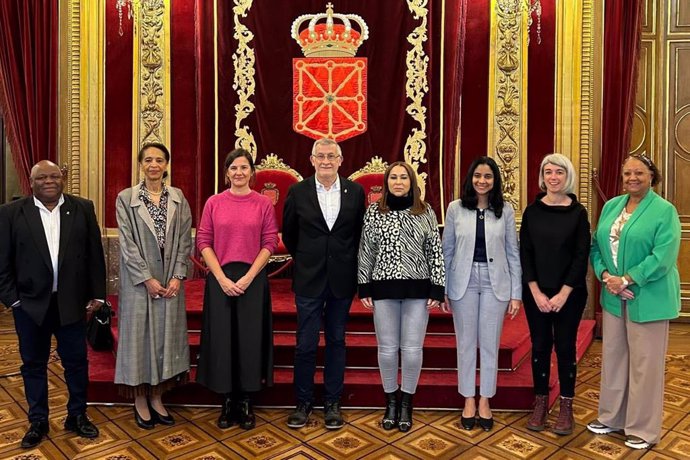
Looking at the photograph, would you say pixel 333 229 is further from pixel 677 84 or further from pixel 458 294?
pixel 677 84

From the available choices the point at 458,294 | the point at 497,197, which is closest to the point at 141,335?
the point at 458,294

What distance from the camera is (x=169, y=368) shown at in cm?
316

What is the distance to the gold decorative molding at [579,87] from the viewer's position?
5098mm

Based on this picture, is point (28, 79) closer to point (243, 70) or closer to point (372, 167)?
point (243, 70)

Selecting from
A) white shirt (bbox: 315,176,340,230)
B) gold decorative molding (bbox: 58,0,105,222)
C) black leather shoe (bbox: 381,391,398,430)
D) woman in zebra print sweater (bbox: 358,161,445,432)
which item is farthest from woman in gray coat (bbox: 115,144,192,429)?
gold decorative molding (bbox: 58,0,105,222)

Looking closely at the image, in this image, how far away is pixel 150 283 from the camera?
3057 millimetres

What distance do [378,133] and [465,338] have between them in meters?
2.67

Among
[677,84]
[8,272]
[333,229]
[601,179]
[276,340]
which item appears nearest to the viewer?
[8,272]

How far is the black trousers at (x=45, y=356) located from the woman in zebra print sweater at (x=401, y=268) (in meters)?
1.49

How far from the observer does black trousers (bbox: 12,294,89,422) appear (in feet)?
9.60

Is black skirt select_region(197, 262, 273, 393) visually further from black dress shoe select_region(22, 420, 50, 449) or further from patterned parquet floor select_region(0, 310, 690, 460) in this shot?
black dress shoe select_region(22, 420, 50, 449)

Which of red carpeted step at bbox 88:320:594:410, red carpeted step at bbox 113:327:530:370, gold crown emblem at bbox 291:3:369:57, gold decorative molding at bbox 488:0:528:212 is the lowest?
red carpeted step at bbox 88:320:594:410

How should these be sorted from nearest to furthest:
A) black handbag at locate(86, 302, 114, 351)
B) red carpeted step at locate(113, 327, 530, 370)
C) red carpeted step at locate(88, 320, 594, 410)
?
red carpeted step at locate(88, 320, 594, 410), red carpeted step at locate(113, 327, 530, 370), black handbag at locate(86, 302, 114, 351)

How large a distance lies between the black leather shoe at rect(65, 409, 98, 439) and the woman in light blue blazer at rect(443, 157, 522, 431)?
6.36 ft
